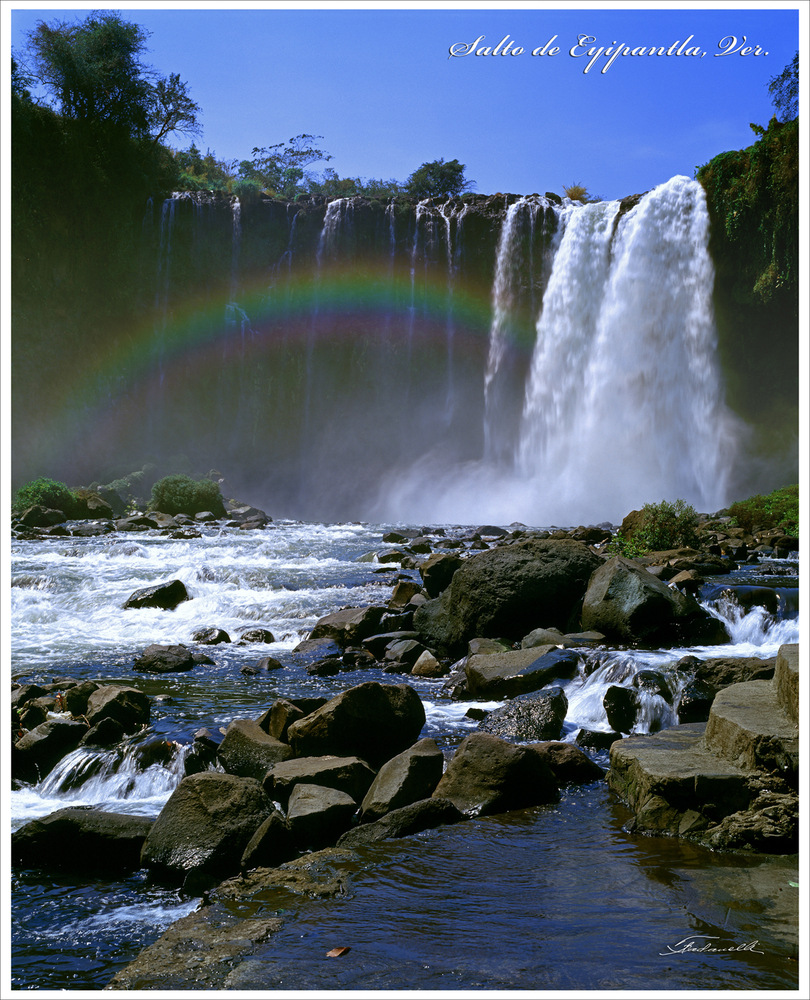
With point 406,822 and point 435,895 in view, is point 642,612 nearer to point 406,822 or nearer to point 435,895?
point 406,822

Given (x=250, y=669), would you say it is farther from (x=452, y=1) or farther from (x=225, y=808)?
(x=452, y=1)

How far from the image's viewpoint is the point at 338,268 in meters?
34.4

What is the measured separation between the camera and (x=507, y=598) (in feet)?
31.1

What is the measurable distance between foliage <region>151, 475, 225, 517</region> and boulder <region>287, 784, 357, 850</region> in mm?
20412

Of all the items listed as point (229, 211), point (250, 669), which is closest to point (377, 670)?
point (250, 669)

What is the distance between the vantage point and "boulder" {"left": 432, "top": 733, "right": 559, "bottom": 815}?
495 cm

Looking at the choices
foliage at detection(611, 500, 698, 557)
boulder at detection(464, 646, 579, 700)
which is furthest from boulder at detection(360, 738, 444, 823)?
foliage at detection(611, 500, 698, 557)

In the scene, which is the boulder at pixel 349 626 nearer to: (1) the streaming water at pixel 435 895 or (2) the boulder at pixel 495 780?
(1) the streaming water at pixel 435 895

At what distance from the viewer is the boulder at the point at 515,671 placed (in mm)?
7707

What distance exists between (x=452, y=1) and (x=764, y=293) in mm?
26635

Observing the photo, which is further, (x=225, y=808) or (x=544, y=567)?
(x=544, y=567)

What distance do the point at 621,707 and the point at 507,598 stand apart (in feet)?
9.12

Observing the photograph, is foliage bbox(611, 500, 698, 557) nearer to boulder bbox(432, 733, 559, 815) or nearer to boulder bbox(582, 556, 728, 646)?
boulder bbox(582, 556, 728, 646)
